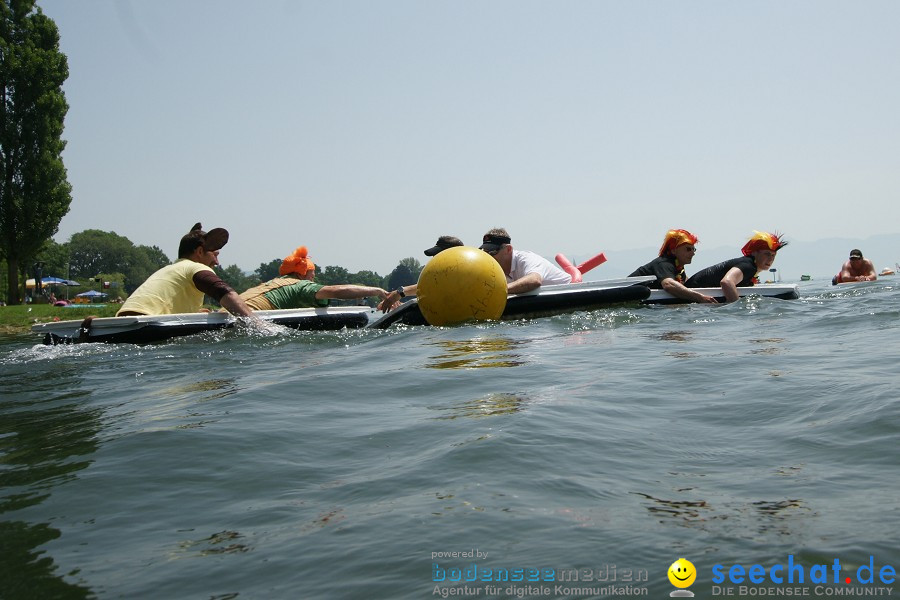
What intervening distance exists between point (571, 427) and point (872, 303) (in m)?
8.68

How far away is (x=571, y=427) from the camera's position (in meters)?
3.78

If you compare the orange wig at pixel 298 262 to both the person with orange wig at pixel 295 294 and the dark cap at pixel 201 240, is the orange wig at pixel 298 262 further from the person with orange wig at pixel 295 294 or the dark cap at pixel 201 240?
the dark cap at pixel 201 240

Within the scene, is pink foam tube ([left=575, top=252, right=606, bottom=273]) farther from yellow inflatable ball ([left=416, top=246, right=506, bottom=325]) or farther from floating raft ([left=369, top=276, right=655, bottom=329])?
yellow inflatable ball ([left=416, top=246, right=506, bottom=325])

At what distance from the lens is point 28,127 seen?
1164 inches

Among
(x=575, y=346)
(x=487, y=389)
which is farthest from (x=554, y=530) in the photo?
(x=575, y=346)

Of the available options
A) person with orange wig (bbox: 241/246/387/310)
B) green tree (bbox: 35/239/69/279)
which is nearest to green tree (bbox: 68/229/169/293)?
green tree (bbox: 35/239/69/279)

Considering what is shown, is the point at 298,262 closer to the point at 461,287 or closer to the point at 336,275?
the point at 461,287

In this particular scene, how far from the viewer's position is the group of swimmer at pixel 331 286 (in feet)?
31.1

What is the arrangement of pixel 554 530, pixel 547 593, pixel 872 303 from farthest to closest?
pixel 872 303
pixel 554 530
pixel 547 593

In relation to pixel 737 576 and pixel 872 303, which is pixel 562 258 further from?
pixel 737 576

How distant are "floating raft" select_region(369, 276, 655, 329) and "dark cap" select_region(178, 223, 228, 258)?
215cm

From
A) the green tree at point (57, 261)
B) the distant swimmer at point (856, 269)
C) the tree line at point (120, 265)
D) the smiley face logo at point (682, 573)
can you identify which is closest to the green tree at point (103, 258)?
the tree line at point (120, 265)

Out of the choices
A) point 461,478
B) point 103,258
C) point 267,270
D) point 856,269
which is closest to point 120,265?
point 103,258

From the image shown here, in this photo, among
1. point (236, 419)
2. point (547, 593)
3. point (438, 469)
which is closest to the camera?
point (547, 593)
